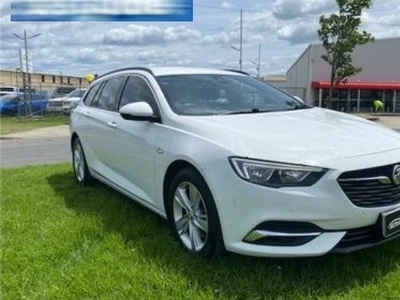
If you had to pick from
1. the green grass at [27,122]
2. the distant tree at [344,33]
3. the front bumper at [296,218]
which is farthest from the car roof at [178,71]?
the distant tree at [344,33]

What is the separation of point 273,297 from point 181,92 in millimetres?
2163

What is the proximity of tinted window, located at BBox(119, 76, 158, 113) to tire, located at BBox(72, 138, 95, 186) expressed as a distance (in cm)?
145

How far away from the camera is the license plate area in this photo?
10.8ft

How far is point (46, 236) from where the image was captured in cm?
439

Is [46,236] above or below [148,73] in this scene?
below

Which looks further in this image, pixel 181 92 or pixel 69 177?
pixel 69 177

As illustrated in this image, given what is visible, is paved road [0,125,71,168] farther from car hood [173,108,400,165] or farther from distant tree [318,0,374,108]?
distant tree [318,0,374,108]

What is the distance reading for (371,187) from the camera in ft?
10.7

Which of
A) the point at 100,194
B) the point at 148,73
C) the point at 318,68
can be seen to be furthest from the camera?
the point at 318,68

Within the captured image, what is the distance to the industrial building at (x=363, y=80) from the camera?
36.2m

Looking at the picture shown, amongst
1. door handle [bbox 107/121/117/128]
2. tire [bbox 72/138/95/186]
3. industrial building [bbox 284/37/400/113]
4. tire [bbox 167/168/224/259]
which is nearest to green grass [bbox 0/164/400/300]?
tire [bbox 167/168/224/259]

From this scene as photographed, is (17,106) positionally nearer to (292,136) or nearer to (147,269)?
(147,269)

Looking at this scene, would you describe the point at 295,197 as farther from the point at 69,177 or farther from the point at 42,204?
the point at 69,177

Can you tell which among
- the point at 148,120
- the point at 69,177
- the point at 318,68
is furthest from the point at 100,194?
the point at 318,68
